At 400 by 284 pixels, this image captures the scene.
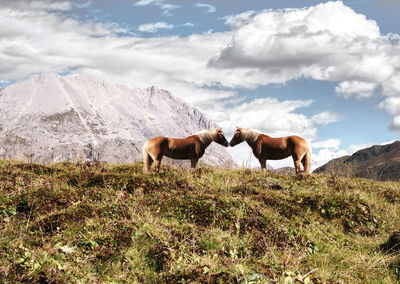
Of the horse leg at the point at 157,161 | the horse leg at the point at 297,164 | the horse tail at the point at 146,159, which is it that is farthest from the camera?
the horse tail at the point at 146,159

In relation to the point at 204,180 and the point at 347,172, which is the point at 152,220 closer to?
the point at 204,180

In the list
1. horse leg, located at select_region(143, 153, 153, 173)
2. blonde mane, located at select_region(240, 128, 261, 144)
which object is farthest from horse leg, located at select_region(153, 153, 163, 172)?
blonde mane, located at select_region(240, 128, 261, 144)

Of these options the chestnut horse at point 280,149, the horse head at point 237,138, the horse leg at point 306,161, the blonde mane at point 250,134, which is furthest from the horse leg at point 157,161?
the horse leg at point 306,161

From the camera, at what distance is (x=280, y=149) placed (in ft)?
50.8

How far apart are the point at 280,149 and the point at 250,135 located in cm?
182

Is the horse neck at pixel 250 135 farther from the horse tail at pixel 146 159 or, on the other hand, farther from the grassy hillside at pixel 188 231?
the grassy hillside at pixel 188 231

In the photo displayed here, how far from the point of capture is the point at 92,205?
7.86 m

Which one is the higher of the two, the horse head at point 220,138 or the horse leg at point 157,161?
the horse head at point 220,138

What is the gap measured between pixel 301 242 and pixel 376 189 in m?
7.52

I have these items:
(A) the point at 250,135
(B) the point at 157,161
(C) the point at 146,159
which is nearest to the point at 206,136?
(A) the point at 250,135

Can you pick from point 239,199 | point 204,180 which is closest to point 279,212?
point 239,199

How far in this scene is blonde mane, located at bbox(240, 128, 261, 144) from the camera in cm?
1644

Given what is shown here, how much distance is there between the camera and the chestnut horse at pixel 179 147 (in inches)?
593

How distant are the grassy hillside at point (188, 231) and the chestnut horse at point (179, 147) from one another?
164 inches
